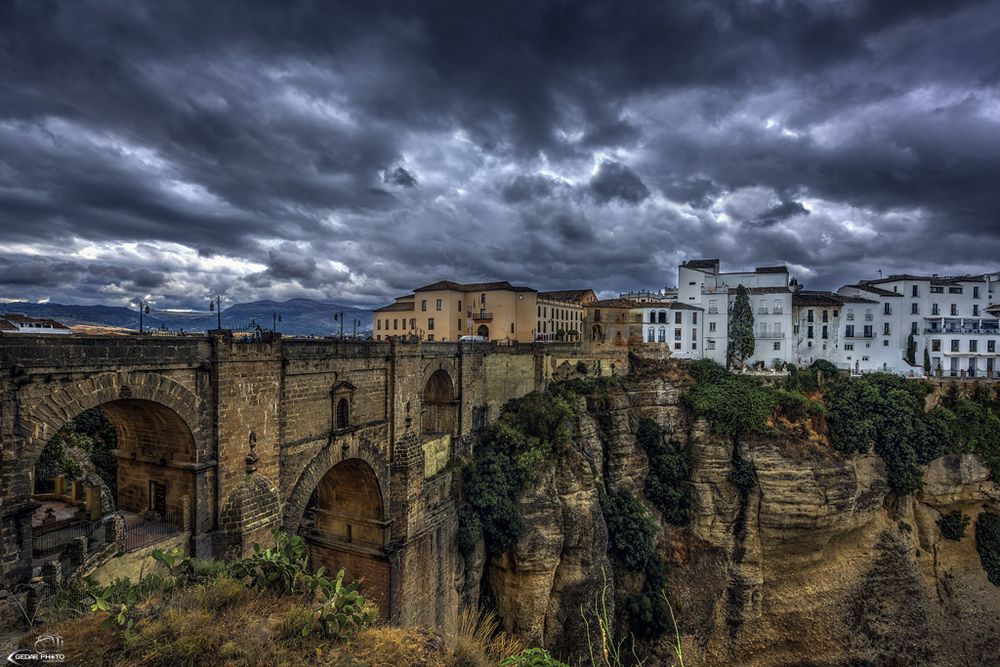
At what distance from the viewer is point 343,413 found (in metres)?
16.7

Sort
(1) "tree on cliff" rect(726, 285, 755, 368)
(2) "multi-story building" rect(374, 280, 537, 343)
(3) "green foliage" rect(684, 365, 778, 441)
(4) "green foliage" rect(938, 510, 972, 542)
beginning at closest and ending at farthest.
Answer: (3) "green foliage" rect(684, 365, 778, 441) < (4) "green foliage" rect(938, 510, 972, 542) < (1) "tree on cliff" rect(726, 285, 755, 368) < (2) "multi-story building" rect(374, 280, 537, 343)

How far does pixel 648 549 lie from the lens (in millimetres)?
27109

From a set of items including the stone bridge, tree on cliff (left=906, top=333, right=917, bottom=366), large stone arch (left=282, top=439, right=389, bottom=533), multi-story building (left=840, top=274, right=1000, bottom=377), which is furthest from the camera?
tree on cliff (left=906, top=333, right=917, bottom=366)

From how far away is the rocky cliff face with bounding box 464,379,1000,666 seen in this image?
28.7m

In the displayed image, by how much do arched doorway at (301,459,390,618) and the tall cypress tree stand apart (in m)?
32.1

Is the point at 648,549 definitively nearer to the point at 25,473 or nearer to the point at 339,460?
the point at 339,460

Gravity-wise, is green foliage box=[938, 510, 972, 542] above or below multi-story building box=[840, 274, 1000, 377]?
below

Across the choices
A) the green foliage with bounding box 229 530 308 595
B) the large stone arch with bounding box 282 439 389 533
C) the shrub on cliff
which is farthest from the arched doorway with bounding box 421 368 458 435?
the green foliage with bounding box 229 530 308 595

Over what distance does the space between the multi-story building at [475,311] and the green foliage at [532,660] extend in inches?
1368

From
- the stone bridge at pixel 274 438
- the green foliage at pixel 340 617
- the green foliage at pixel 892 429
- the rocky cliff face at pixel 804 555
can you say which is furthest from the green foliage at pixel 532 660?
the green foliage at pixel 892 429

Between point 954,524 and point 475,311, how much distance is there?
3791cm

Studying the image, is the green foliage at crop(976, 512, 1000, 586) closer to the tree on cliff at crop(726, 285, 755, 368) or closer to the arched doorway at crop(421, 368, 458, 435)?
the tree on cliff at crop(726, 285, 755, 368)

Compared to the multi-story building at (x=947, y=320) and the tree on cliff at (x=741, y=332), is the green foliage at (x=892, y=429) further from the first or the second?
the multi-story building at (x=947, y=320)

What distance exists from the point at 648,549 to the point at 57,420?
26958 millimetres
